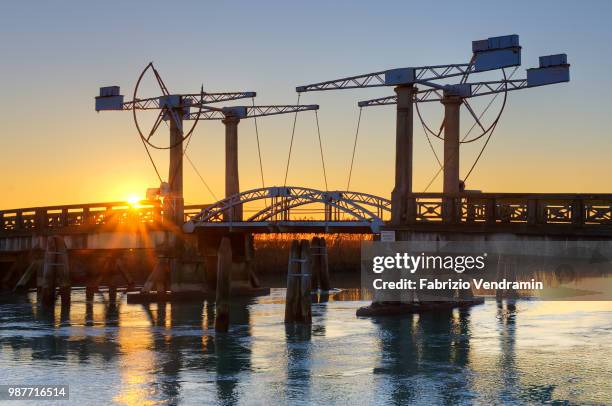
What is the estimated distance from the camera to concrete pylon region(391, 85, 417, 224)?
46062 millimetres

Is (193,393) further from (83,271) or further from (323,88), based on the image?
(83,271)

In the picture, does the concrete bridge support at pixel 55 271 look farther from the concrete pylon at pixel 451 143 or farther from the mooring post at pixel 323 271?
the concrete pylon at pixel 451 143

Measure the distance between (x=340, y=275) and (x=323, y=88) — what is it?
36.9 meters

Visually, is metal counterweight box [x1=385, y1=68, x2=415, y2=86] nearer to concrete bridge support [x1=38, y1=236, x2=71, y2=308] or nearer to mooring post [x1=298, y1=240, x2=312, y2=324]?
mooring post [x1=298, y1=240, x2=312, y2=324]

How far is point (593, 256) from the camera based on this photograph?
4691 cm

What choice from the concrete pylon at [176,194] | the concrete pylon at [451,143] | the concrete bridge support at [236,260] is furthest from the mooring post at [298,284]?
the concrete pylon at [451,143]

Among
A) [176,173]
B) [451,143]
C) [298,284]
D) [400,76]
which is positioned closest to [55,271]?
[176,173]

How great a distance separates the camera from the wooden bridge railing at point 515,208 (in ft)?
128

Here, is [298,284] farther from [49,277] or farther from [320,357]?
[49,277]

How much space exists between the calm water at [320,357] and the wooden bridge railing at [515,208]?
4.28 metres

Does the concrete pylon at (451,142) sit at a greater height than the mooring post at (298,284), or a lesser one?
greater

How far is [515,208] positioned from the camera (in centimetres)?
4128

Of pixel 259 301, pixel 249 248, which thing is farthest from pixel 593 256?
pixel 249 248

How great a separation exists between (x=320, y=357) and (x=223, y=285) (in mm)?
7295
